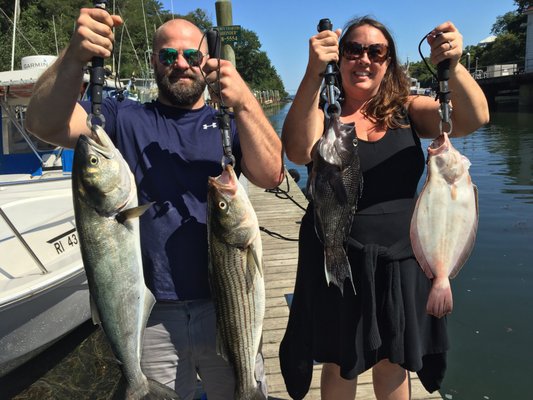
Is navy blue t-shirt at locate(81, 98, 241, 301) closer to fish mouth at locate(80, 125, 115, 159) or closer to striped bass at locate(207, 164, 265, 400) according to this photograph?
striped bass at locate(207, 164, 265, 400)

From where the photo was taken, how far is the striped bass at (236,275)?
1912 mm

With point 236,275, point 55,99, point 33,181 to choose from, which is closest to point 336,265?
point 236,275

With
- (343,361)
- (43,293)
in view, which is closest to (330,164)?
(343,361)

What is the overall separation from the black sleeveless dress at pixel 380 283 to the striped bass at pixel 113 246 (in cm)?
97

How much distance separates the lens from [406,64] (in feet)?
8.72

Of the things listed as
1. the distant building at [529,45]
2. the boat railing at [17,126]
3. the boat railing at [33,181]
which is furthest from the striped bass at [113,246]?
the distant building at [529,45]

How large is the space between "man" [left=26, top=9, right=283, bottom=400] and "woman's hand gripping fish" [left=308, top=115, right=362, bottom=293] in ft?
0.77

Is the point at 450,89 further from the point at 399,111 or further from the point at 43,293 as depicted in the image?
the point at 43,293

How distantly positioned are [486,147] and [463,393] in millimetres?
18821

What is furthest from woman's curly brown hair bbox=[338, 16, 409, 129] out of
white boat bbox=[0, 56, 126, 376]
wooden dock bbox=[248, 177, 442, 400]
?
white boat bbox=[0, 56, 126, 376]

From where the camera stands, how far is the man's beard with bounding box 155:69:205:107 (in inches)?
90.0

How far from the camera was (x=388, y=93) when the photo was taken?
8.06 feet

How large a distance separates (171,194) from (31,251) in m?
2.47

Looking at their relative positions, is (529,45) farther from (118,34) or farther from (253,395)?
(253,395)
